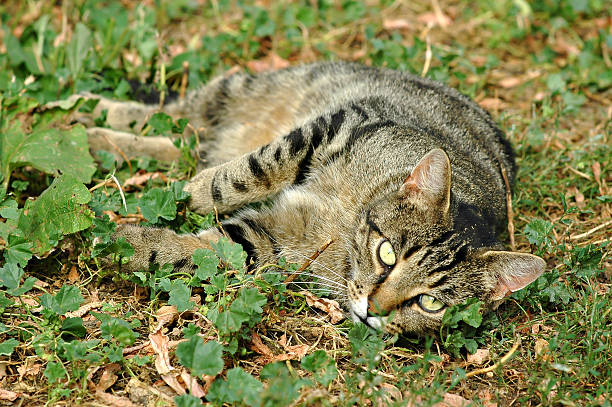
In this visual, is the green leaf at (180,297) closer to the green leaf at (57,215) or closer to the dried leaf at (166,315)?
the dried leaf at (166,315)

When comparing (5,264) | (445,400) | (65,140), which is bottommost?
(445,400)

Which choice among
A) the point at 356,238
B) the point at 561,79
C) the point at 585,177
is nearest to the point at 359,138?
the point at 356,238

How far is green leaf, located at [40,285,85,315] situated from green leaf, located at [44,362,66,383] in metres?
0.27

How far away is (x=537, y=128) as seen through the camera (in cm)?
447

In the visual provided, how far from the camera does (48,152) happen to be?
11.4ft

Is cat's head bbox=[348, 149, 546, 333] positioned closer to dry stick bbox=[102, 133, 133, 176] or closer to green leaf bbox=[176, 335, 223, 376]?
green leaf bbox=[176, 335, 223, 376]

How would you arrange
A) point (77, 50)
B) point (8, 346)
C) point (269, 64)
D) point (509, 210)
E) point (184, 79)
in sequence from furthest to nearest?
point (269, 64), point (184, 79), point (77, 50), point (509, 210), point (8, 346)

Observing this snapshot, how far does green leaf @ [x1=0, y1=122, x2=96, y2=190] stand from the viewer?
11.2 ft

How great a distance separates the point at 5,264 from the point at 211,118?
6.55 feet

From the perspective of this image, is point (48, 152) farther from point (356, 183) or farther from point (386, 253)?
point (386, 253)

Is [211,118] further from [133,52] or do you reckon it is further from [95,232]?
[95,232]

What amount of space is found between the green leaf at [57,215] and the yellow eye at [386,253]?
145 cm

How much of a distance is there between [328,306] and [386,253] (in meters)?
0.42

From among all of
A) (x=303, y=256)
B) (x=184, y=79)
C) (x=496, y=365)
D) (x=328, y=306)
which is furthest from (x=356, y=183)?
(x=184, y=79)
